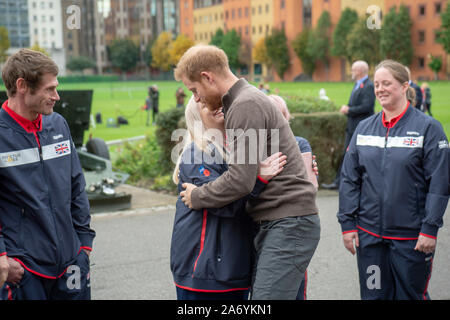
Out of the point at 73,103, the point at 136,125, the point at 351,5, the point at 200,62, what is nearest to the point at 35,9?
the point at 351,5

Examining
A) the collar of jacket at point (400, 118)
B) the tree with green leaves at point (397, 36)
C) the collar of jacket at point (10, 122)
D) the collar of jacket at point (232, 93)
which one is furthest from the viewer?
the tree with green leaves at point (397, 36)

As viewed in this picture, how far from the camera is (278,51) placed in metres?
87.2

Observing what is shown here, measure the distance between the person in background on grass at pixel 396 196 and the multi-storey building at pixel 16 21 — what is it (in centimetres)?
12621

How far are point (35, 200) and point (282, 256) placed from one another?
4.40 ft

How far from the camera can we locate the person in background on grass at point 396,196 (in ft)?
12.7

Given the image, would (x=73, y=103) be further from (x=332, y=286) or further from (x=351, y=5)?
(x=351, y=5)

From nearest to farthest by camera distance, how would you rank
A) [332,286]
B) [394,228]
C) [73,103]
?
[394,228], [332,286], [73,103]

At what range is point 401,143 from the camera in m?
3.98

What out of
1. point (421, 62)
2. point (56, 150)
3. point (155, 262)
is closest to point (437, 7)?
point (421, 62)

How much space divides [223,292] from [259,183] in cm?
65

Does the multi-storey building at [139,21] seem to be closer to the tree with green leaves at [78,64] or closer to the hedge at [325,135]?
the tree with green leaves at [78,64]

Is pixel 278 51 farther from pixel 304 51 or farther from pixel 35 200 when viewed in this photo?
pixel 35 200

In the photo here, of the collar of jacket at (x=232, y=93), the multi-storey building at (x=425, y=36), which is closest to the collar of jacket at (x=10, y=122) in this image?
the collar of jacket at (x=232, y=93)

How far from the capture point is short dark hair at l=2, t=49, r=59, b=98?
3.05 metres
